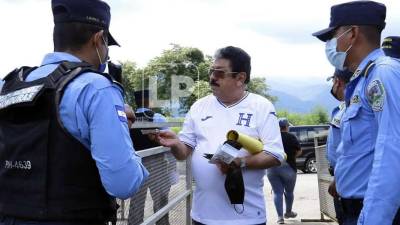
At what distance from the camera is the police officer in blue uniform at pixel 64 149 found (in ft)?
6.84

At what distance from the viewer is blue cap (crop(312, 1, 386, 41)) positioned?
276 cm

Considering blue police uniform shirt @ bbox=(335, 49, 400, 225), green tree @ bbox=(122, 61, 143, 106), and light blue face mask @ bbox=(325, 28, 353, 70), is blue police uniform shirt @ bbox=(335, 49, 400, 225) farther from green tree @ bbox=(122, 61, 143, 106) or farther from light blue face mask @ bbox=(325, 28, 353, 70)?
green tree @ bbox=(122, 61, 143, 106)

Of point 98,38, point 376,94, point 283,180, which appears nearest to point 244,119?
point 376,94

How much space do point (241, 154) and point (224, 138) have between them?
17 centimetres

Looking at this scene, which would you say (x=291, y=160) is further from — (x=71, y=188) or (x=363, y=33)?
(x=71, y=188)

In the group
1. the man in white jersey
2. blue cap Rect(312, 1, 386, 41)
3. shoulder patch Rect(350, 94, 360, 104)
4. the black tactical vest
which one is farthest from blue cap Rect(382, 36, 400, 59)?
the black tactical vest

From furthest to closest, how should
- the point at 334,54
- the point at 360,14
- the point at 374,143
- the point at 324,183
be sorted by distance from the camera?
the point at 324,183 → the point at 334,54 → the point at 360,14 → the point at 374,143

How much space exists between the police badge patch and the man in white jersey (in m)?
1.10

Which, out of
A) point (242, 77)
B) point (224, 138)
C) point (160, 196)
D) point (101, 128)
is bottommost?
point (160, 196)

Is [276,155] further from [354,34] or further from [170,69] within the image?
[170,69]

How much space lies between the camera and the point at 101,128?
6.80 feet

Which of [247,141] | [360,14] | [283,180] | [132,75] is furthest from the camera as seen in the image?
[132,75]

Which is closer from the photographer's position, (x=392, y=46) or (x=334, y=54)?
(x=334, y=54)

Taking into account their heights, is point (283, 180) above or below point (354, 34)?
below
